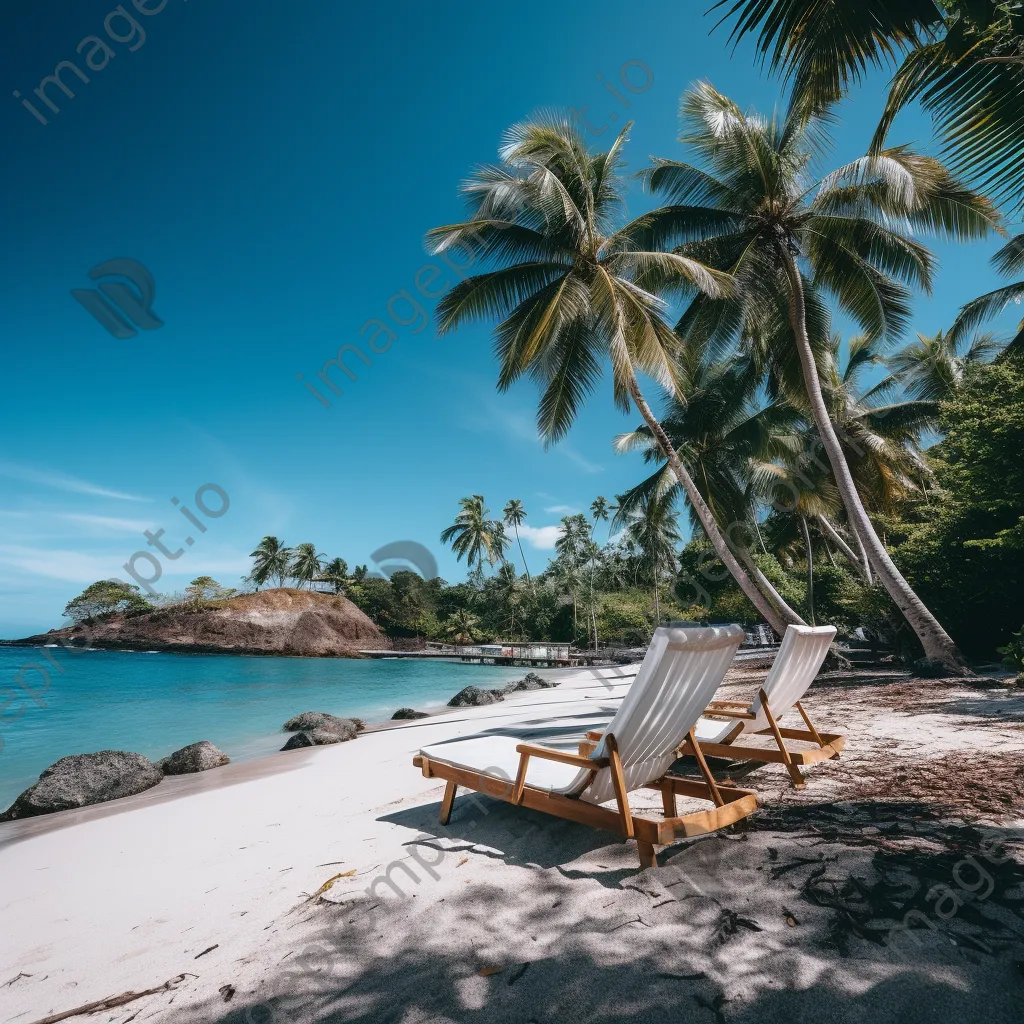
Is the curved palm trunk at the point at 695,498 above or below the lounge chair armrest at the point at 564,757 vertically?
above

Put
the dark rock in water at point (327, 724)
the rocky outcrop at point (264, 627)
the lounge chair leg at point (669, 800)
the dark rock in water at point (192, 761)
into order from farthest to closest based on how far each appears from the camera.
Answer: the rocky outcrop at point (264, 627)
the dark rock in water at point (327, 724)
the dark rock in water at point (192, 761)
the lounge chair leg at point (669, 800)

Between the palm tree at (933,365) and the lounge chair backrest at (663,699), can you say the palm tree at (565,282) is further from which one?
the palm tree at (933,365)

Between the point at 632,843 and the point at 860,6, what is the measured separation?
538 cm

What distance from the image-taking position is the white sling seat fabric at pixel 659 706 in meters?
Answer: 2.59

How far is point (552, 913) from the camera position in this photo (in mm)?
2328

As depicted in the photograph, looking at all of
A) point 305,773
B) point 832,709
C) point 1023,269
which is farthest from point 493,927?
point 1023,269

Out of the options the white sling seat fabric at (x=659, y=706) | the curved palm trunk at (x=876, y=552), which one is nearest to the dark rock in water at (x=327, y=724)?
the white sling seat fabric at (x=659, y=706)

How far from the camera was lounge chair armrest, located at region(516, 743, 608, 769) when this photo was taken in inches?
105

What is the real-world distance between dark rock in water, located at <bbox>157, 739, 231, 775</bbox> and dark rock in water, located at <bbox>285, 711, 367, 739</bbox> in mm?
1692

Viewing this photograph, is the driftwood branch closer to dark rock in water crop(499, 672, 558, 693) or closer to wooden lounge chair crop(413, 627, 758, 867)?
wooden lounge chair crop(413, 627, 758, 867)

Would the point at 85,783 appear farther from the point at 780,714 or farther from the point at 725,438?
the point at 725,438

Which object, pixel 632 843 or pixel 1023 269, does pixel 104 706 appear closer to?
pixel 632 843

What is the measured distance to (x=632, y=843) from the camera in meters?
2.96

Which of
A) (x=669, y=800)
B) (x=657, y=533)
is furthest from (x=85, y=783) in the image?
(x=657, y=533)
